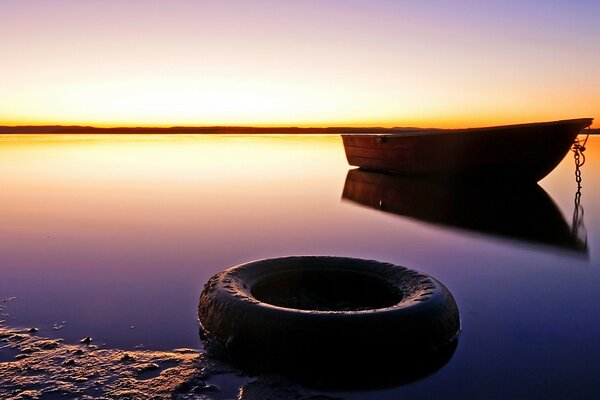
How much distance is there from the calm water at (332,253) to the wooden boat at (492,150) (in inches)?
26.9

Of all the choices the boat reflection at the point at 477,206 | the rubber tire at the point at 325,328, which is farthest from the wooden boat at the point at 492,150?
the rubber tire at the point at 325,328

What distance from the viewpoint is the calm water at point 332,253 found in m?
3.79

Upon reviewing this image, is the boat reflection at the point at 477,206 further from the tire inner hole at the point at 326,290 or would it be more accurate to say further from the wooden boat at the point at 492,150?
the tire inner hole at the point at 326,290

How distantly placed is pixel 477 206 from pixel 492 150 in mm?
2033

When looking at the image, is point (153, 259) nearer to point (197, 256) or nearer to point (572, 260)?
point (197, 256)

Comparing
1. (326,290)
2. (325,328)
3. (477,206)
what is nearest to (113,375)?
(325,328)

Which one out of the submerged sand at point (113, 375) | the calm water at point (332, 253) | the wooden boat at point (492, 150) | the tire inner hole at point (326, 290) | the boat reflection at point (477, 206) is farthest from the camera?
the wooden boat at point (492, 150)

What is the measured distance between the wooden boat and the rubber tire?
10.4 meters

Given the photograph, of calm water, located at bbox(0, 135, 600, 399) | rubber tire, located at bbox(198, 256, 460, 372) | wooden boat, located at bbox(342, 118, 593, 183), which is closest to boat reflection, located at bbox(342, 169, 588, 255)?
calm water, located at bbox(0, 135, 600, 399)

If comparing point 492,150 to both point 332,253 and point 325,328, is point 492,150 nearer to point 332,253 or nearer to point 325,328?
point 332,253

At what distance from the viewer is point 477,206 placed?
12594 mm

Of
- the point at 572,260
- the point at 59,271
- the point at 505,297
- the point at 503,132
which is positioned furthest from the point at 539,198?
the point at 59,271

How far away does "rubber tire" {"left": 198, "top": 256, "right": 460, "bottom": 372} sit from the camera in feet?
10.8

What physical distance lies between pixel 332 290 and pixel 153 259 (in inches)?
118
